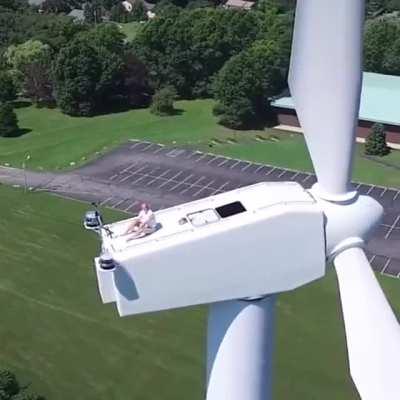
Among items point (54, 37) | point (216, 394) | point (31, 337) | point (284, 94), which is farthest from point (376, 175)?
point (216, 394)

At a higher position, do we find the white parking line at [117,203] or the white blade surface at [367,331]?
the white blade surface at [367,331]

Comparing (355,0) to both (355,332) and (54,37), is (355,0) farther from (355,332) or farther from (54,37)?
(54,37)

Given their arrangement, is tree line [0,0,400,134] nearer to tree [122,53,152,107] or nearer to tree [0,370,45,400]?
tree [122,53,152,107]

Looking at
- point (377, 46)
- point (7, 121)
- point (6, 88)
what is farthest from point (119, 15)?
point (7, 121)

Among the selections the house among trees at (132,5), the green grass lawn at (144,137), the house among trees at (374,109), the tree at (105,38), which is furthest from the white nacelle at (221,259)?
the house among trees at (132,5)

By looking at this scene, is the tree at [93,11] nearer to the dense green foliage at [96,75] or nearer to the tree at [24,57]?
the tree at [24,57]

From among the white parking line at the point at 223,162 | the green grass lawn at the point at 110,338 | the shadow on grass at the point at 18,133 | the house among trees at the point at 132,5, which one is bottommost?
the shadow on grass at the point at 18,133

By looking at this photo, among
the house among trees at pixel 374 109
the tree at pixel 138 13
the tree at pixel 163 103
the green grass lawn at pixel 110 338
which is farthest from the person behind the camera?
the tree at pixel 138 13
